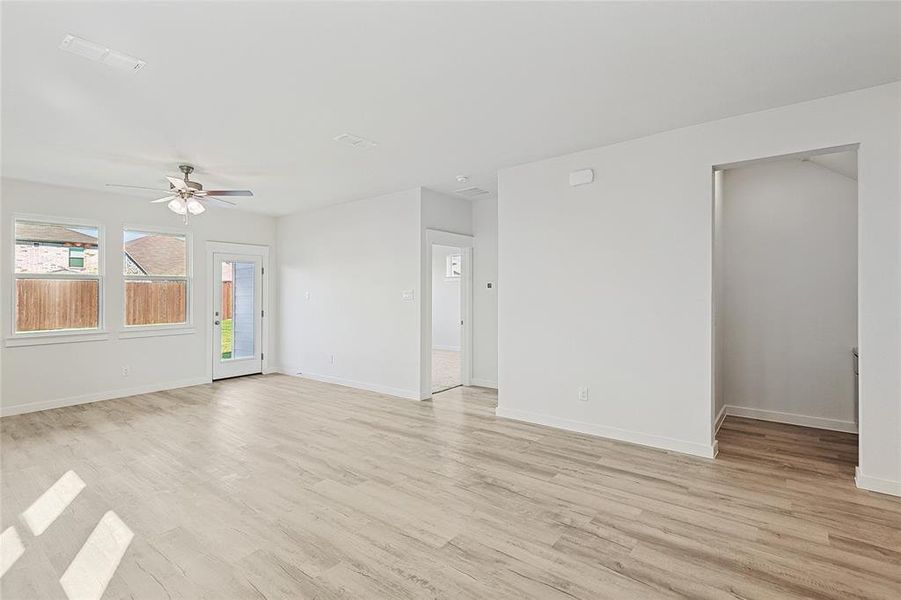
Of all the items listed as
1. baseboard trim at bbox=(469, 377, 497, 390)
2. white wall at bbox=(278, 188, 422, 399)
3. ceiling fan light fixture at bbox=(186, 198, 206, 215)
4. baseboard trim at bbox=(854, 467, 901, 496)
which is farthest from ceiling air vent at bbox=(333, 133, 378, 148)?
baseboard trim at bbox=(854, 467, 901, 496)

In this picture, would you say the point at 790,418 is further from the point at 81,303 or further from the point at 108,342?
the point at 81,303

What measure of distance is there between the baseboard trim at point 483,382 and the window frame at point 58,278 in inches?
201

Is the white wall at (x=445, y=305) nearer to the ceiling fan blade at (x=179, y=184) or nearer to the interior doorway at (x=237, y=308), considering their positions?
the interior doorway at (x=237, y=308)

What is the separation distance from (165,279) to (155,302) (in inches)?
14.4

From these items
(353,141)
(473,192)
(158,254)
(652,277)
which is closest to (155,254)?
(158,254)

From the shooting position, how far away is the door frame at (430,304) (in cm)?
577

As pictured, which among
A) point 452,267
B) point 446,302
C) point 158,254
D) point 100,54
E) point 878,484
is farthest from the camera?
point 446,302

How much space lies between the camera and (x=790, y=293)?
4.75 metres

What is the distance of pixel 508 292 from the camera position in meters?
4.88

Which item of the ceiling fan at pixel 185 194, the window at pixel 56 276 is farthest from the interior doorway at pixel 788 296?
the window at pixel 56 276

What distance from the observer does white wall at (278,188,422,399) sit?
232 inches

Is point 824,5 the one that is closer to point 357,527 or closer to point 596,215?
point 596,215

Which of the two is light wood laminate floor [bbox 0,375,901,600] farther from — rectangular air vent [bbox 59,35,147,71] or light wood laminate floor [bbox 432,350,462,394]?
rectangular air vent [bbox 59,35,147,71]

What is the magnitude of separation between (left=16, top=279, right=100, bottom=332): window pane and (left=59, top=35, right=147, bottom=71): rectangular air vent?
4.32m
